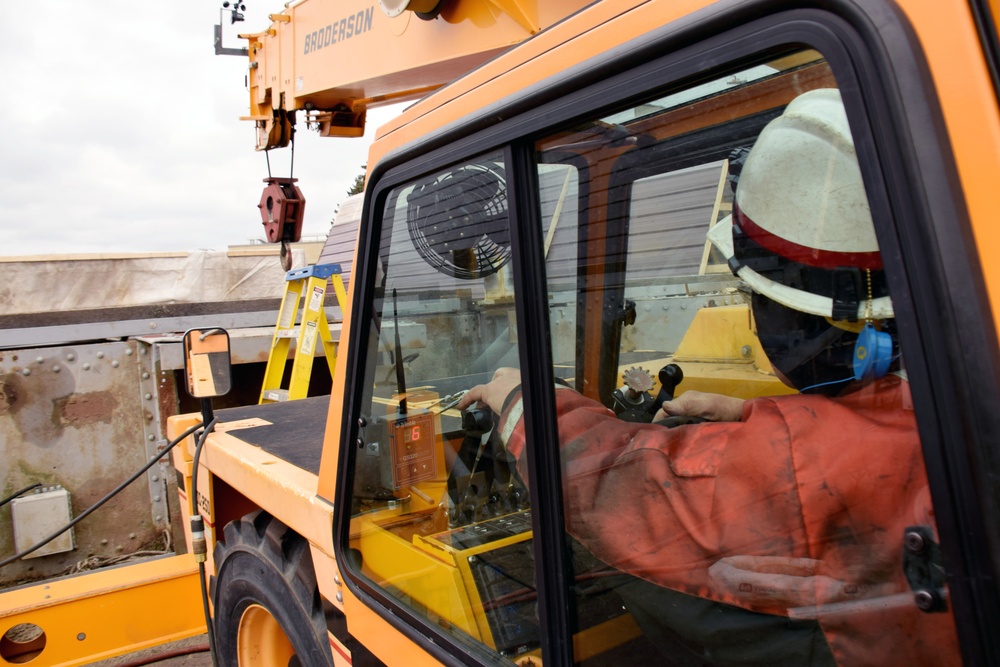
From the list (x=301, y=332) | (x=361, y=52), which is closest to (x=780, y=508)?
(x=361, y=52)

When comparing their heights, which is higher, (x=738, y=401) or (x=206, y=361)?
(x=206, y=361)

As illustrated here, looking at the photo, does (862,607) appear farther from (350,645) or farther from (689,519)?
(350,645)

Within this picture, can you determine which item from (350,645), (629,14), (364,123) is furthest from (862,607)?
(364,123)

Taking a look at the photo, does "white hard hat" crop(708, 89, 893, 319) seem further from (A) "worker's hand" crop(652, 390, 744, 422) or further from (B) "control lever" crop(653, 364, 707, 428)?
(B) "control lever" crop(653, 364, 707, 428)

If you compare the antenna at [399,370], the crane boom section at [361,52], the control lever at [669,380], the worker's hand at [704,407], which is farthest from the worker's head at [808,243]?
the crane boom section at [361,52]

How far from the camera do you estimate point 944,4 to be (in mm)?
583

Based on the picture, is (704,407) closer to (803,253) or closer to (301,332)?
(803,253)

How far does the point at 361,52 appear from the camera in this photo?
9.81 ft

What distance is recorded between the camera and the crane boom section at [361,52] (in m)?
2.14

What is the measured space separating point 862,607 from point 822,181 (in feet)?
1.41

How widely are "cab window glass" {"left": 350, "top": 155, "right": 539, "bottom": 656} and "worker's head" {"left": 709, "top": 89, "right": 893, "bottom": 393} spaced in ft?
1.19

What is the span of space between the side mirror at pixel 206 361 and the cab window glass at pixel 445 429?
1.03m

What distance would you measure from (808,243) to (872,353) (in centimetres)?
13

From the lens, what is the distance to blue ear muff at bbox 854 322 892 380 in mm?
730
